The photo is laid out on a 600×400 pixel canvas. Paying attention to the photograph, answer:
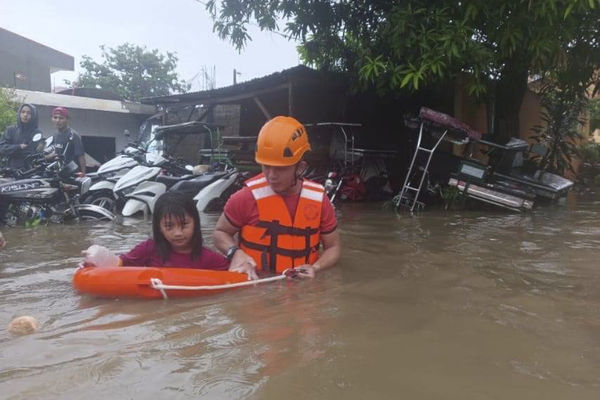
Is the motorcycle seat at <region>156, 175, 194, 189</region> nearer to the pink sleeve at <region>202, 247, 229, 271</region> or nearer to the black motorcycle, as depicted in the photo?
the black motorcycle

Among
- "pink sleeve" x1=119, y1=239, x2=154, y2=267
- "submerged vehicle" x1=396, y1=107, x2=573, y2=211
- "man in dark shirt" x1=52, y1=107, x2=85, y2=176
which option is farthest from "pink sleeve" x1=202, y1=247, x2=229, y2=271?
"submerged vehicle" x1=396, y1=107, x2=573, y2=211

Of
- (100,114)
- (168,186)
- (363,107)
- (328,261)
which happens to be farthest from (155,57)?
(328,261)

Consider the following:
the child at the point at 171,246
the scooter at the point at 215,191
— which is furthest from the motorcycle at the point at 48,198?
the child at the point at 171,246

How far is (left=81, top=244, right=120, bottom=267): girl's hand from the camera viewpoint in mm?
3455

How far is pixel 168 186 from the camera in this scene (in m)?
8.83

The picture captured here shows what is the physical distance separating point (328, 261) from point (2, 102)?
351 inches

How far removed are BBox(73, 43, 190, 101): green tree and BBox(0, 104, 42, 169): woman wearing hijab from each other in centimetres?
2720

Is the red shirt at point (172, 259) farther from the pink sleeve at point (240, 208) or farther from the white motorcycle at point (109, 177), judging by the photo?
the white motorcycle at point (109, 177)

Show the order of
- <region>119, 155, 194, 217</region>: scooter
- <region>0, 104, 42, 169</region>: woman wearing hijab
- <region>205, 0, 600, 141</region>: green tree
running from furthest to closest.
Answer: <region>119, 155, 194, 217</region>: scooter
<region>0, 104, 42, 169</region>: woman wearing hijab
<region>205, 0, 600, 141</region>: green tree

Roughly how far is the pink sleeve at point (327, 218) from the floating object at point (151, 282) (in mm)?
700

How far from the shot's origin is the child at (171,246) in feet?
11.2

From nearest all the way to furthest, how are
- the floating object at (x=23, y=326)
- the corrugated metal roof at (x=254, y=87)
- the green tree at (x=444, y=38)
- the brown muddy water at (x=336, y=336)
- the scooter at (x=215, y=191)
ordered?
1. the brown muddy water at (x=336, y=336)
2. the floating object at (x=23, y=326)
3. the green tree at (x=444, y=38)
4. the scooter at (x=215, y=191)
5. the corrugated metal roof at (x=254, y=87)

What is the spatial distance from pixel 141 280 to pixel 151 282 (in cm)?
6

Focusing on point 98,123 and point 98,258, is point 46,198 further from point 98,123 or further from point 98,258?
point 98,123
